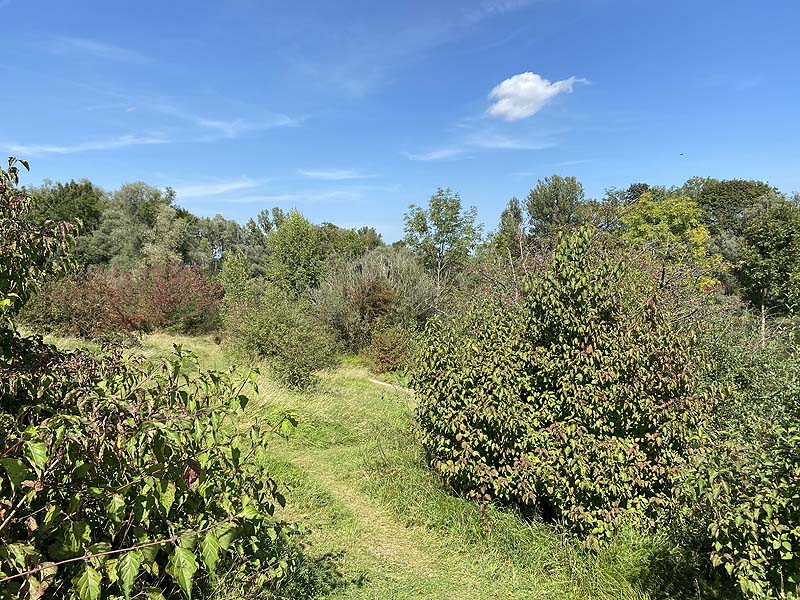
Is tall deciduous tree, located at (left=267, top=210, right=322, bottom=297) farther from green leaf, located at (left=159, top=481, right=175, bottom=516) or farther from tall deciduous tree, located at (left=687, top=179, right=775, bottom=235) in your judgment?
tall deciduous tree, located at (left=687, top=179, right=775, bottom=235)

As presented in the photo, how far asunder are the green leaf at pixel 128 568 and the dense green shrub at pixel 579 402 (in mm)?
3978

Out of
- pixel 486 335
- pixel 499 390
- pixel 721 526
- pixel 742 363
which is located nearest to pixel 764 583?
pixel 721 526

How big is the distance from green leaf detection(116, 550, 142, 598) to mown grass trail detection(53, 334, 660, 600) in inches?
46.4

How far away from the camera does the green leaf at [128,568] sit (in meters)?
1.59

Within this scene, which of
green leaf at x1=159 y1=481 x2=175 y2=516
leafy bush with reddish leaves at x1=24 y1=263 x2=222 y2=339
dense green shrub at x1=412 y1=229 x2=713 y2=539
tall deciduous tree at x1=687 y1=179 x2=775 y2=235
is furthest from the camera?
tall deciduous tree at x1=687 y1=179 x2=775 y2=235

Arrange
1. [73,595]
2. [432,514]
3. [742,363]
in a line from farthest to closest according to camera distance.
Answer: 1. [742,363]
2. [432,514]
3. [73,595]

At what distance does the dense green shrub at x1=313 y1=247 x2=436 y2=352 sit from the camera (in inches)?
827

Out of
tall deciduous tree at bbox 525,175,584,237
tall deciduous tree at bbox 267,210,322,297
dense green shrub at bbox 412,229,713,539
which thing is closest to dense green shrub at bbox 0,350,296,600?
dense green shrub at bbox 412,229,713,539

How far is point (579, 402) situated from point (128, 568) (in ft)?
14.3

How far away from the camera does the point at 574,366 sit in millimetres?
5047

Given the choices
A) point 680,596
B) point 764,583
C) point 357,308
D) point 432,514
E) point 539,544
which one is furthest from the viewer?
point 357,308

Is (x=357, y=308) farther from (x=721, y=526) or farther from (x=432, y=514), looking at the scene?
(x=721, y=526)

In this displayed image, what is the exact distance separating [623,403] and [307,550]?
11.9ft

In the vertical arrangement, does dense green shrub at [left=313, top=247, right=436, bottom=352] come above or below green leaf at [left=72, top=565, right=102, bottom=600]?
above
